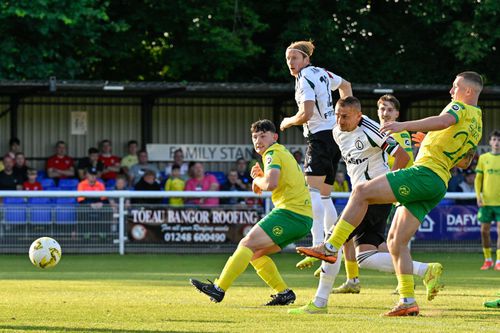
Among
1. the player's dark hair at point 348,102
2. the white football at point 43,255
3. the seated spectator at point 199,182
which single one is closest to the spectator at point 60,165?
the seated spectator at point 199,182

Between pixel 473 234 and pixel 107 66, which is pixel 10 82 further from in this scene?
pixel 473 234

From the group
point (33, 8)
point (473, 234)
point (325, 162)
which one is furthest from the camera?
point (33, 8)

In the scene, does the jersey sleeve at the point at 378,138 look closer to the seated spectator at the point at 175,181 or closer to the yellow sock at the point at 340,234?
the yellow sock at the point at 340,234

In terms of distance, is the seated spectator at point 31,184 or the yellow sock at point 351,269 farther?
the seated spectator at point 31,184

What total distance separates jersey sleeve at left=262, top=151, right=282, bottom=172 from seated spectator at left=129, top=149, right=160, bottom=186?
13.9 metres

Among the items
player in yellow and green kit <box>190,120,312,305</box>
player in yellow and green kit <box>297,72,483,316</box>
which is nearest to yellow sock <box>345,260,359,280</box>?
player in yellow and green kit <box>190,120,312,305</box>

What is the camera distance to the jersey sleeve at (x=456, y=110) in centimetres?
930

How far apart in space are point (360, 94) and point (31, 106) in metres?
8.19

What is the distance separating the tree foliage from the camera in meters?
27.2

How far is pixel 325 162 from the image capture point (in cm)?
1186

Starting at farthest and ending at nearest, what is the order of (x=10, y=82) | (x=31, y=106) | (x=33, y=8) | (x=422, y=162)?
(x=31, y=106), (x=33, y=8), (x=10, y=82), (x=422, y=162)

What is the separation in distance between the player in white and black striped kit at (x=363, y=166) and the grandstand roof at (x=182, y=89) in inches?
574

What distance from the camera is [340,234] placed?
9391 millimetres

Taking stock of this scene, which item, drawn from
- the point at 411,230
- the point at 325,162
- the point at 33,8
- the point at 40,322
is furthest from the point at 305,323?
the point at 33,8
